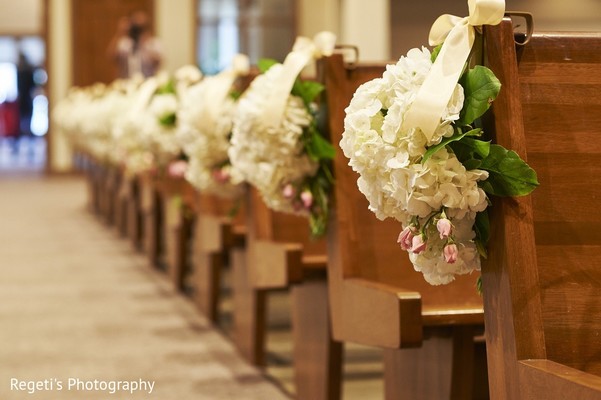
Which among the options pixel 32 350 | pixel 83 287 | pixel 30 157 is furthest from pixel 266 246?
pixel 30 157

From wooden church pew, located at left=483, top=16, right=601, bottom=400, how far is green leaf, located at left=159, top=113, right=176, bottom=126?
Result: 156 inches

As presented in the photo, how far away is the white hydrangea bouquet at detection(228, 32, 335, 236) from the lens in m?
3.40

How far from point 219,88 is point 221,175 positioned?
0.34m

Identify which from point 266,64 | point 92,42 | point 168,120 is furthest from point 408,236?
point 92,42

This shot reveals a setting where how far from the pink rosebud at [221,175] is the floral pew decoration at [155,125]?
839mm

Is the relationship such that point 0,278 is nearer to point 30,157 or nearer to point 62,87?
point 62,87

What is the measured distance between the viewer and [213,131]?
4555 millimetres

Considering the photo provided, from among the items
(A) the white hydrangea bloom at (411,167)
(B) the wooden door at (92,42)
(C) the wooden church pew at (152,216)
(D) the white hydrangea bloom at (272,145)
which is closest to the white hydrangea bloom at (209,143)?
(D) the white hydrangea bloom at (272,145)

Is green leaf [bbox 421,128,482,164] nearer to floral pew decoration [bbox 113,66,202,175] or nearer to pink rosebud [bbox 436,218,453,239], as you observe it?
pink rosebud [bbox 436,218,453,239]

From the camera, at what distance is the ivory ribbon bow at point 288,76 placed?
341 centimetres

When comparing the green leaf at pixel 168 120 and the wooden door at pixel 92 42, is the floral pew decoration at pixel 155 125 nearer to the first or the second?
the green leaf at pixel 168 120

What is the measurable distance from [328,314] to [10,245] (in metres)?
6.00

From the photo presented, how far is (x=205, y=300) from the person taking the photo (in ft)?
18.8

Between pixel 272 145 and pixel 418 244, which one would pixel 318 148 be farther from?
pixel 418 244
